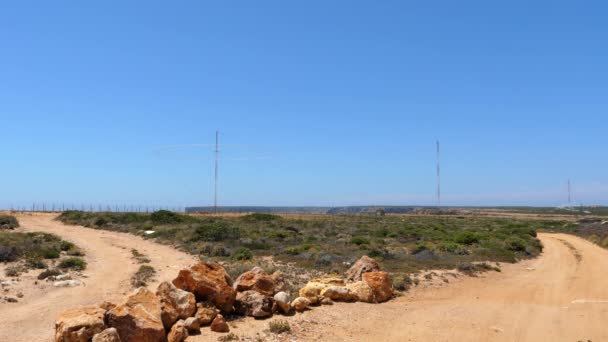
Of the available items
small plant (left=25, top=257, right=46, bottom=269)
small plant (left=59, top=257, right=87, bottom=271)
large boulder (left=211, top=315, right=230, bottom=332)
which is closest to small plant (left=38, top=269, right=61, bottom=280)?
small plant (left=59, top=257, right=87, bottom=271)

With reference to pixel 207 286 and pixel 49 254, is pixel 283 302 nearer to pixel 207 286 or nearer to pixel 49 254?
pixel 207 286

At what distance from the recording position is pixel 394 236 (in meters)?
39.9

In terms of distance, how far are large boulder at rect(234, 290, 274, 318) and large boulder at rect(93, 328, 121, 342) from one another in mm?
4062

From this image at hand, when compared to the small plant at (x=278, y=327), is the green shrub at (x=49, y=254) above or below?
above

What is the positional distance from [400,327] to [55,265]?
15639 millimetres

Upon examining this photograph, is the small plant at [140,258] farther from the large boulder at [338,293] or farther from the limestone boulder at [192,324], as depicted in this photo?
the limestone boulder at [192,324]

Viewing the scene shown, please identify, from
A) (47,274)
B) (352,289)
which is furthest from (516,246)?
(47,274)

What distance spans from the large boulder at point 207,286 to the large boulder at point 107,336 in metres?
3.14

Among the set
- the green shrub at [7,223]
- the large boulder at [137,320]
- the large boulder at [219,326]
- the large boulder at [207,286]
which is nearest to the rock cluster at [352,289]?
the large boulder at [207,286]

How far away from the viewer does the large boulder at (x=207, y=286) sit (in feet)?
40.0

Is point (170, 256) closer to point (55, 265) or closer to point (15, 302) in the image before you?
point (55, 265)

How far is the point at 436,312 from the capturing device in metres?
14.6

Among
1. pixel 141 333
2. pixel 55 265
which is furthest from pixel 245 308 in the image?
pixel 55 265

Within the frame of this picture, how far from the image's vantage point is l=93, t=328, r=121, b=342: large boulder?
8.98 m
